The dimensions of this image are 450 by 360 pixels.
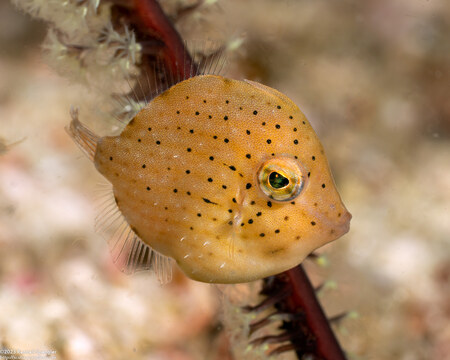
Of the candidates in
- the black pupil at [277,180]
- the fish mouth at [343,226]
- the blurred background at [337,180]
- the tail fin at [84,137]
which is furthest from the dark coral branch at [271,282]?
the black pupil at [277,180]

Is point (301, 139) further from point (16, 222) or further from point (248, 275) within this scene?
point (16, 222)

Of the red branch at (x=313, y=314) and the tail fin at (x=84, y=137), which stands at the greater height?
the tail fin at (x=84, y=137)

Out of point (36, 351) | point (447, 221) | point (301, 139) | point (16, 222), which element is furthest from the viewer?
point (447, 221)

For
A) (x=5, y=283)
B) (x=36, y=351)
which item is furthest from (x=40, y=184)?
(x=36, y=351)

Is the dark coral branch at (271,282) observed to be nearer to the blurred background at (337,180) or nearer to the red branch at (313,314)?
the red branch at (313,314)

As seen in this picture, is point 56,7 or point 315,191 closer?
point 315,191

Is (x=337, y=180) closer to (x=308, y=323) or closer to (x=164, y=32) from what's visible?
(x=308, y=323)

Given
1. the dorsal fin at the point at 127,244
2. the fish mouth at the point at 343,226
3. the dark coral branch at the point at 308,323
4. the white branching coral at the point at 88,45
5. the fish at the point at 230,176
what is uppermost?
the white branching coral at the point at 88,45
